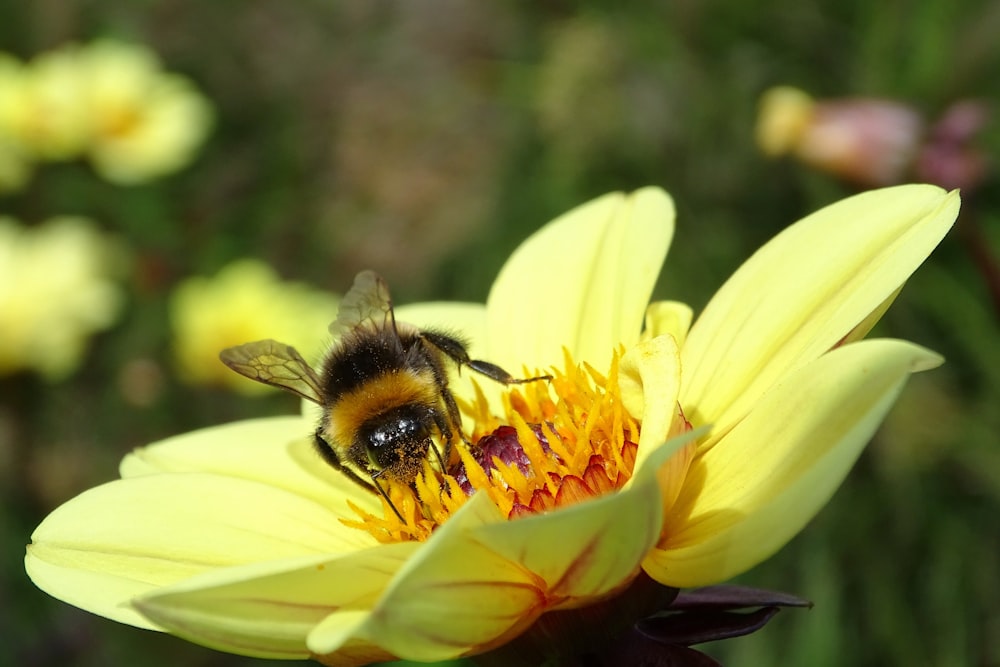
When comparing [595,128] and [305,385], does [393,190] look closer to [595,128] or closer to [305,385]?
[595,128]

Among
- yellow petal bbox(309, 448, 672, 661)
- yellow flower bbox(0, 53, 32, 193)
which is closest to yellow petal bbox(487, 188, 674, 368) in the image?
yellow petal bbox(309, 448, 672, 661)

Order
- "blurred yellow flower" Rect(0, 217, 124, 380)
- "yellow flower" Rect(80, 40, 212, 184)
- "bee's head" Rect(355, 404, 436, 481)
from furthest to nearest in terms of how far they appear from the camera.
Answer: "yellow flower" Rect(80, 40, 212, 184)
"blurred yellow flower" Rect(0, 217, 124, 380)
"bee's head" Rect(355, 404, 436, 481)

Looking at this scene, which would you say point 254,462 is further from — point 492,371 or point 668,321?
point 668,321

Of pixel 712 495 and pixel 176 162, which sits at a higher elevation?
pixel 176 162

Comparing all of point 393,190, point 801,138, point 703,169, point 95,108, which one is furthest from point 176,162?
point 801,138

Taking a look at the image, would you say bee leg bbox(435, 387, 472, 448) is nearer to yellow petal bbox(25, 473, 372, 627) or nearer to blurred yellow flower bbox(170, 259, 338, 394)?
yellow petal bbox(25, 473, 372, 627)

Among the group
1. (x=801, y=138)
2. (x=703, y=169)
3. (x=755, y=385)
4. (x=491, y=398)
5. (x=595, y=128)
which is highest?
(x=595, y=128)
